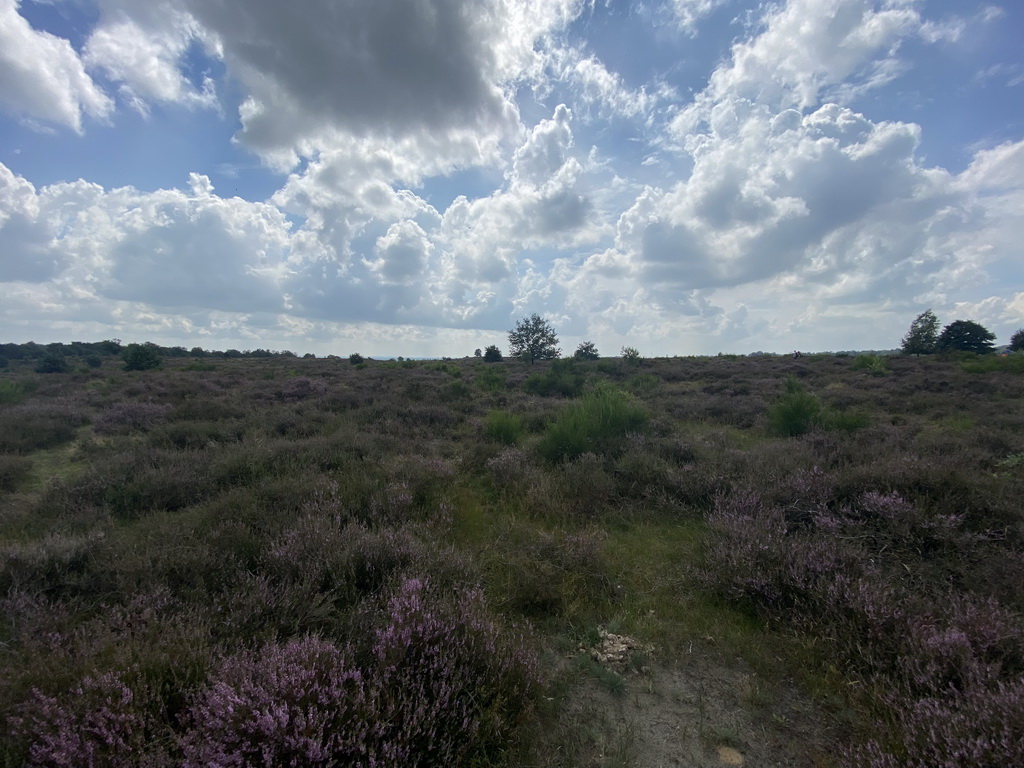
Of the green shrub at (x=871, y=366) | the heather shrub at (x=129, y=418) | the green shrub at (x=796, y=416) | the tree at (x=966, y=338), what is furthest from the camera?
the tree at (x=966, y=338)

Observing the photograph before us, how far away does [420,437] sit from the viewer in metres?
10.1

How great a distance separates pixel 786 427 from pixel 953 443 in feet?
9.57

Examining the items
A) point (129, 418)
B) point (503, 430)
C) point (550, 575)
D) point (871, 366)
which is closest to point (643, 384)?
point (503, 430)

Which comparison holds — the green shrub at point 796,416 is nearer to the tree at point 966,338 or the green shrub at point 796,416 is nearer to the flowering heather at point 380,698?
the flowering heather at point 380,698

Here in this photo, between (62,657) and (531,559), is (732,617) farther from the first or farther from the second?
(62,657)

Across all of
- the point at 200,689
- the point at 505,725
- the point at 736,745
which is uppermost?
the point at 200,689

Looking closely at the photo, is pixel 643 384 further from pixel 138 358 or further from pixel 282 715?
pixel 138 358

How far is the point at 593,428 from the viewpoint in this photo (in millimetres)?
8984

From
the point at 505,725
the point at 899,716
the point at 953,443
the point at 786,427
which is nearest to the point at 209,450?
the point at 505,725

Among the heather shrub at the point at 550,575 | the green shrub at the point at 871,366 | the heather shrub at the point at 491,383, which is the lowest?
the heather shrub at the point at 550,575

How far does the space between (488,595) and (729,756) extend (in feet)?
6.88

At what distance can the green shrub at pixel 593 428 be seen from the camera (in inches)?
331

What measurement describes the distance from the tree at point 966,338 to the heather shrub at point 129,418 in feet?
152

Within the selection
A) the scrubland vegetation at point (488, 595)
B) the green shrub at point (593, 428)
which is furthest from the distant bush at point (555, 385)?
the scrubland vegetation at point (488, 595)
